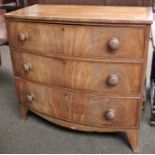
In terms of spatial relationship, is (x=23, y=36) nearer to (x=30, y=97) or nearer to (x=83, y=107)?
(x=30, y=97)

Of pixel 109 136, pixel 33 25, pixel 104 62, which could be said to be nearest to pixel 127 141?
pixel 109 136

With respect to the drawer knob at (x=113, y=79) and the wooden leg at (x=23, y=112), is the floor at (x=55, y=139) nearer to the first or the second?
the wooden leg at (x=23, y=112)

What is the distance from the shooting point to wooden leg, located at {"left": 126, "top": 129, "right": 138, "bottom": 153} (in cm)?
144

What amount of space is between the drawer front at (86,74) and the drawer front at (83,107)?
62 mm

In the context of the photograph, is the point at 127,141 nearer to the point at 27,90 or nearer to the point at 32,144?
the point at 32,144

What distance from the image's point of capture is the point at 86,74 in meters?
1.33

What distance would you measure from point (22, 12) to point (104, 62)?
599mm

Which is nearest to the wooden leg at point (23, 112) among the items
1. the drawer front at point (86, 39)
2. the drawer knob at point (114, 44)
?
the drawer front at point (86, 39)

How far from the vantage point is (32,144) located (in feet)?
5.14

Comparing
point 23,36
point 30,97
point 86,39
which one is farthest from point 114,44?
point 30,97

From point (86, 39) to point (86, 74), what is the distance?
20cm

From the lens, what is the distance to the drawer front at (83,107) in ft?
4.50

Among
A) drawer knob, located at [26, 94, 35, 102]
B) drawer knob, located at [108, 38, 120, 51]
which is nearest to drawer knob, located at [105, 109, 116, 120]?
drawer knob, located at [108, 38, 120, 51]

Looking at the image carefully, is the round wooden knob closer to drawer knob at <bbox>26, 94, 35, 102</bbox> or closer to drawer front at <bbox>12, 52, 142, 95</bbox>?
drawer knob at <bbox>26, 94, 35, 102</bbox>
